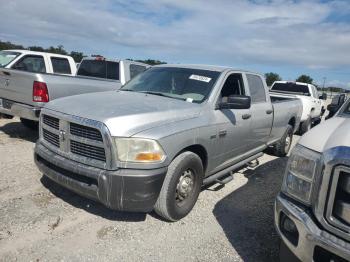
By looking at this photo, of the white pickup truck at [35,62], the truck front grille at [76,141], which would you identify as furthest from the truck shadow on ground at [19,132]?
the truck front grille at [76,141]

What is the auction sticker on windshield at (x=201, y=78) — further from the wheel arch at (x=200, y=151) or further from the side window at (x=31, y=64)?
the side window at (x=31, y=64)

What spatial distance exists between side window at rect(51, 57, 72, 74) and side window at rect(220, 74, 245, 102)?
6417 millimetres

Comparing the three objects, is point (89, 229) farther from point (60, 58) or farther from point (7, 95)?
point (60, 58)

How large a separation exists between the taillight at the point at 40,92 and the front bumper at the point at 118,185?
128 inches

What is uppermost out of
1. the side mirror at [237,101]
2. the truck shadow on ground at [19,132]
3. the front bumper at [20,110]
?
the side mirror at [237,101]

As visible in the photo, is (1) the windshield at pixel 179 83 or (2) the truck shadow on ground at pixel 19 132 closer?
(1) the windshield at pixel 179 83

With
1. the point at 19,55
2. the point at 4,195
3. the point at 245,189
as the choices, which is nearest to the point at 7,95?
the point at 19,55

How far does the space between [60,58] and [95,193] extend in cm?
764

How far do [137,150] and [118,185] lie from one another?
Answer: 39cm

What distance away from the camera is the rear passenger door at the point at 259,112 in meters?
5.73

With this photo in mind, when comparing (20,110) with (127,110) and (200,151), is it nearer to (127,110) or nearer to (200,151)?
(127,110)

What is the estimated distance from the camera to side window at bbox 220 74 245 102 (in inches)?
197

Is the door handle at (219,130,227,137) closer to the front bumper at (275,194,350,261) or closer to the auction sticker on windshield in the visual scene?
the auction sticker on windshield

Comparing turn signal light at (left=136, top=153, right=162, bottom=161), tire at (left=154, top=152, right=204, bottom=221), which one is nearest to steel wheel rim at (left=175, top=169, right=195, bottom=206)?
tire at (left=154, top=152, right=204, bottom=221)
